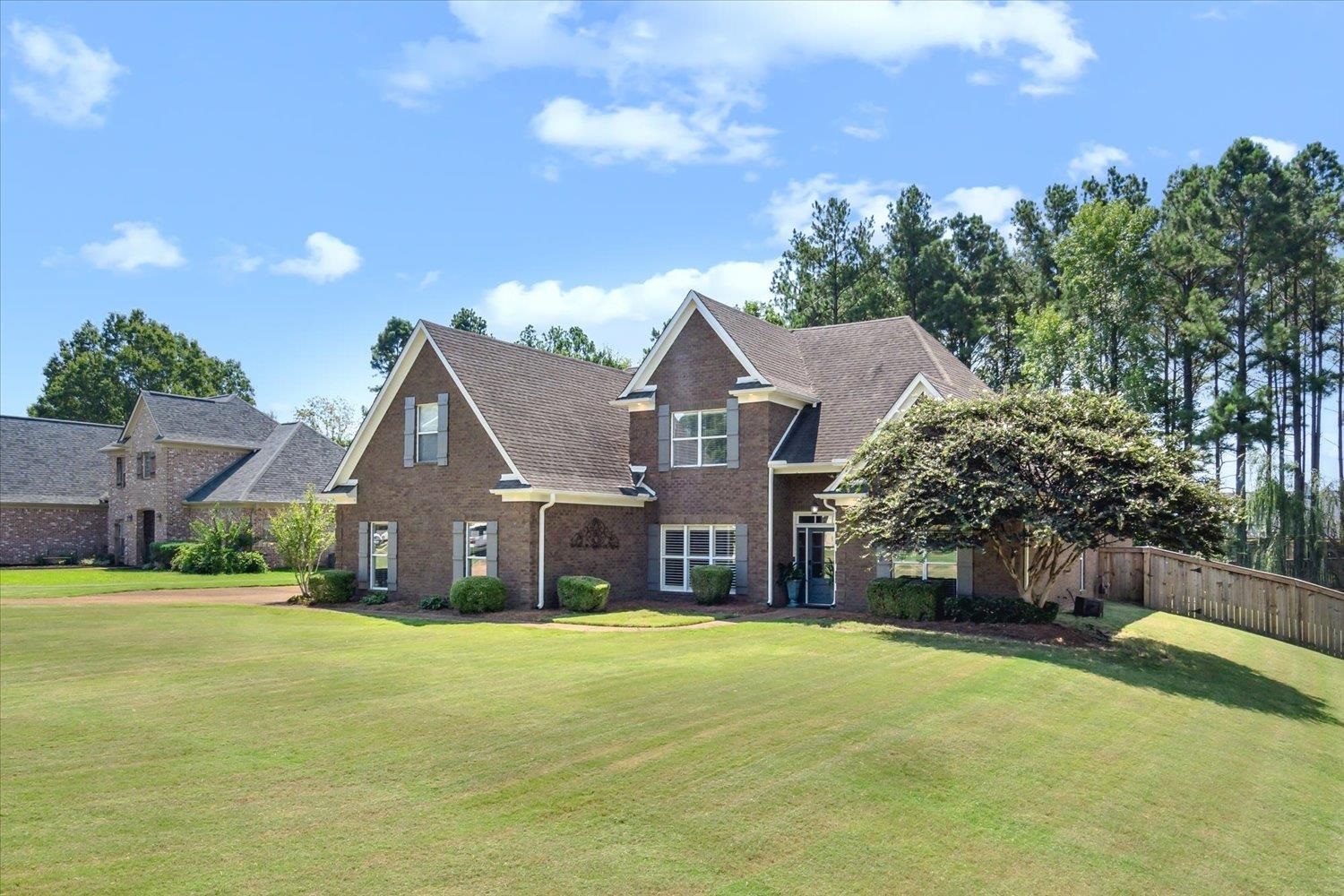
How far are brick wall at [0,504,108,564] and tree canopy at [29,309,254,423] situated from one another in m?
27.2

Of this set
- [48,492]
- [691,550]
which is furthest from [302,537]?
[48,492]

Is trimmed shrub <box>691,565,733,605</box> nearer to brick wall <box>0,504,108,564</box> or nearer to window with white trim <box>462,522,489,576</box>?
window with white trim <box>462,522,489,576</box>

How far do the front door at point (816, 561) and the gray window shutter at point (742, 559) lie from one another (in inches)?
57.2

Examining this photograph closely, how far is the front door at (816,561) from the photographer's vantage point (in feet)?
84.0

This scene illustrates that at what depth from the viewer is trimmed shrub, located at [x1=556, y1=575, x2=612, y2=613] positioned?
23625 millimetres

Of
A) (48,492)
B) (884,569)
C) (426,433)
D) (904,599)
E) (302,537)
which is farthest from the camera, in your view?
(48,492)

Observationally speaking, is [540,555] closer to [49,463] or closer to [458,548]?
[458,548]

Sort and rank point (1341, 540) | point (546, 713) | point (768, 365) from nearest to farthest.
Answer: point (546, 713)
point (768, 365)
point (1341, 540)

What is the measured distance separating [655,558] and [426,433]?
742 centimetres

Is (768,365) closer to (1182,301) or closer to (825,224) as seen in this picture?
(1182,301)

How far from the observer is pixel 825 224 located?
54.0 m

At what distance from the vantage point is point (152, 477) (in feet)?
150

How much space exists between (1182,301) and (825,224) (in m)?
19.2

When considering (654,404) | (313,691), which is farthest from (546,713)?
(654,404)
